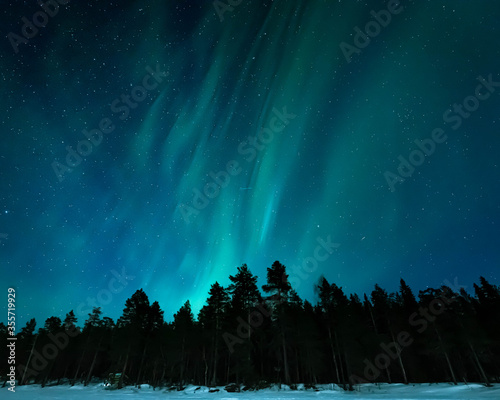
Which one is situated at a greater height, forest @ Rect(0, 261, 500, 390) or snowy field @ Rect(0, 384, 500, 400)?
forest @ Rect(0, 261, 500, 390)

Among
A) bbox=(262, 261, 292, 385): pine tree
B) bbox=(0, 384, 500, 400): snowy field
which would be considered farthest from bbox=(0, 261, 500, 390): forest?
bbox=(0, 384, 500, 400): snowy field

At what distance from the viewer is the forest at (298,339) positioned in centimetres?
3278

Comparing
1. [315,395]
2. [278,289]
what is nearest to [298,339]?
[278,289]

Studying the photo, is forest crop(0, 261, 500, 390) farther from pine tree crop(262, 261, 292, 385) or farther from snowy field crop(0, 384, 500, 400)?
snowy field crop(0, 384, 500, 400)

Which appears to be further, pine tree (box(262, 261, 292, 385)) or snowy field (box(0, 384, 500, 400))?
pine tree (box(262, 261, 292, 385))

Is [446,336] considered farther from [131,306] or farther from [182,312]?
[131,306]

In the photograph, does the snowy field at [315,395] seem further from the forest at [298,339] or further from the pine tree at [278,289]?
the pine tree at [278,289]

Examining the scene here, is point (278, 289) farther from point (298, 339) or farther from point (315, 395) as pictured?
point (315, 395)

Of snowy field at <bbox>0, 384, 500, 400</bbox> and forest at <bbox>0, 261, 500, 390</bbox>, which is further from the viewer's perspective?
forest at <bbox>0, 261, 500, 390</bbox>

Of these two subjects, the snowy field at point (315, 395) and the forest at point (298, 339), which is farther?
the forest at point (298, 339)

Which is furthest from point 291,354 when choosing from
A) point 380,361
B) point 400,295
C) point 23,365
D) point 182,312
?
point 23,365

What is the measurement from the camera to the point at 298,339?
1288 inches

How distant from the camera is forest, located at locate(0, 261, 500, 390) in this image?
108ft

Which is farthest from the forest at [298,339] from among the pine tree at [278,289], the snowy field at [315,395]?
the snowy field at [315,395]
